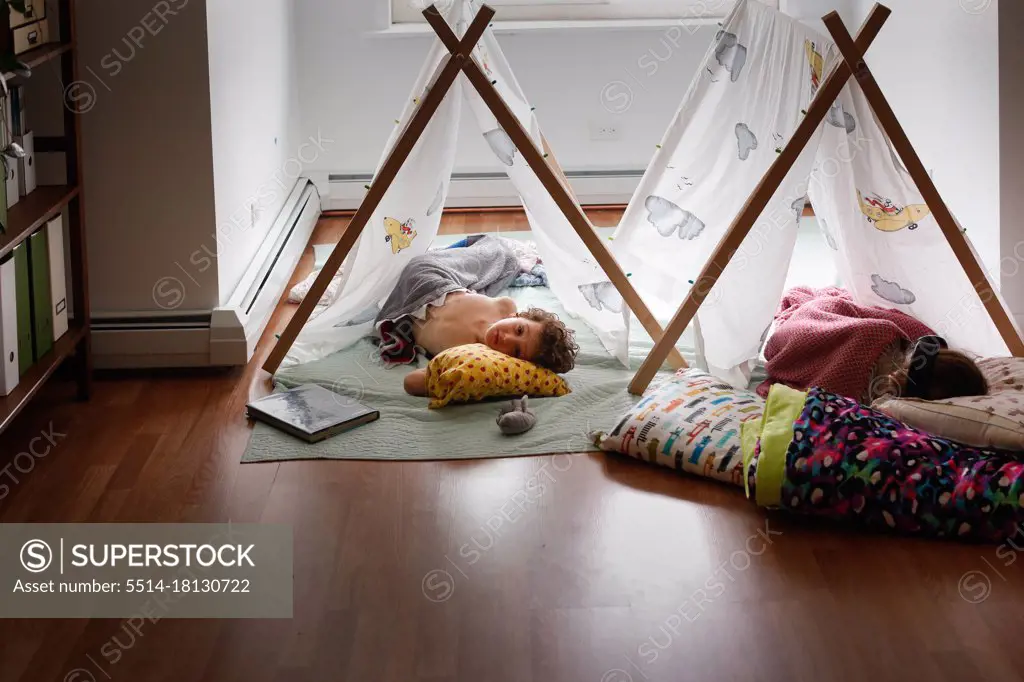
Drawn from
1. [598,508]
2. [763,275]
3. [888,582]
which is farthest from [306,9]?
[888,582]

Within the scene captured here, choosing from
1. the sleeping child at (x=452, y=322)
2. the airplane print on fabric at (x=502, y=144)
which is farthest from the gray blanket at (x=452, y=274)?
the airplane print on fabric at (x=502, y=144)

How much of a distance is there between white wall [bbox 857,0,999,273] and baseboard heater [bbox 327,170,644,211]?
50.4 inches

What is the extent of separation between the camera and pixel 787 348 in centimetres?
301

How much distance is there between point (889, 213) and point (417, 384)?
1263 millimetres

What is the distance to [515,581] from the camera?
84.0 inches

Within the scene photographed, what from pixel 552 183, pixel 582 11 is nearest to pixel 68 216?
pixel 552 183

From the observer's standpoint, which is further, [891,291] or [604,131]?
[604,131]

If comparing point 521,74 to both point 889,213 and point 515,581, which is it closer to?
point 889,213

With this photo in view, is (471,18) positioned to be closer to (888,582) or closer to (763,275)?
(763,275)

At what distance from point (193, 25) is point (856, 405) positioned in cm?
186

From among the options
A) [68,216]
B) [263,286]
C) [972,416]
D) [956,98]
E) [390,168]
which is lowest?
[263,286]

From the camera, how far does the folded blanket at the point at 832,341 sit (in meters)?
2.85

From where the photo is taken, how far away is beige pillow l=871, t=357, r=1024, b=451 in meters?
2.33

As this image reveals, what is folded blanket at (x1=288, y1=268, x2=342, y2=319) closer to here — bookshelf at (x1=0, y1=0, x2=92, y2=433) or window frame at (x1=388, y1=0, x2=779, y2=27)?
bookshelf at (x1=0, y1=0, x2=92, y2=433)
